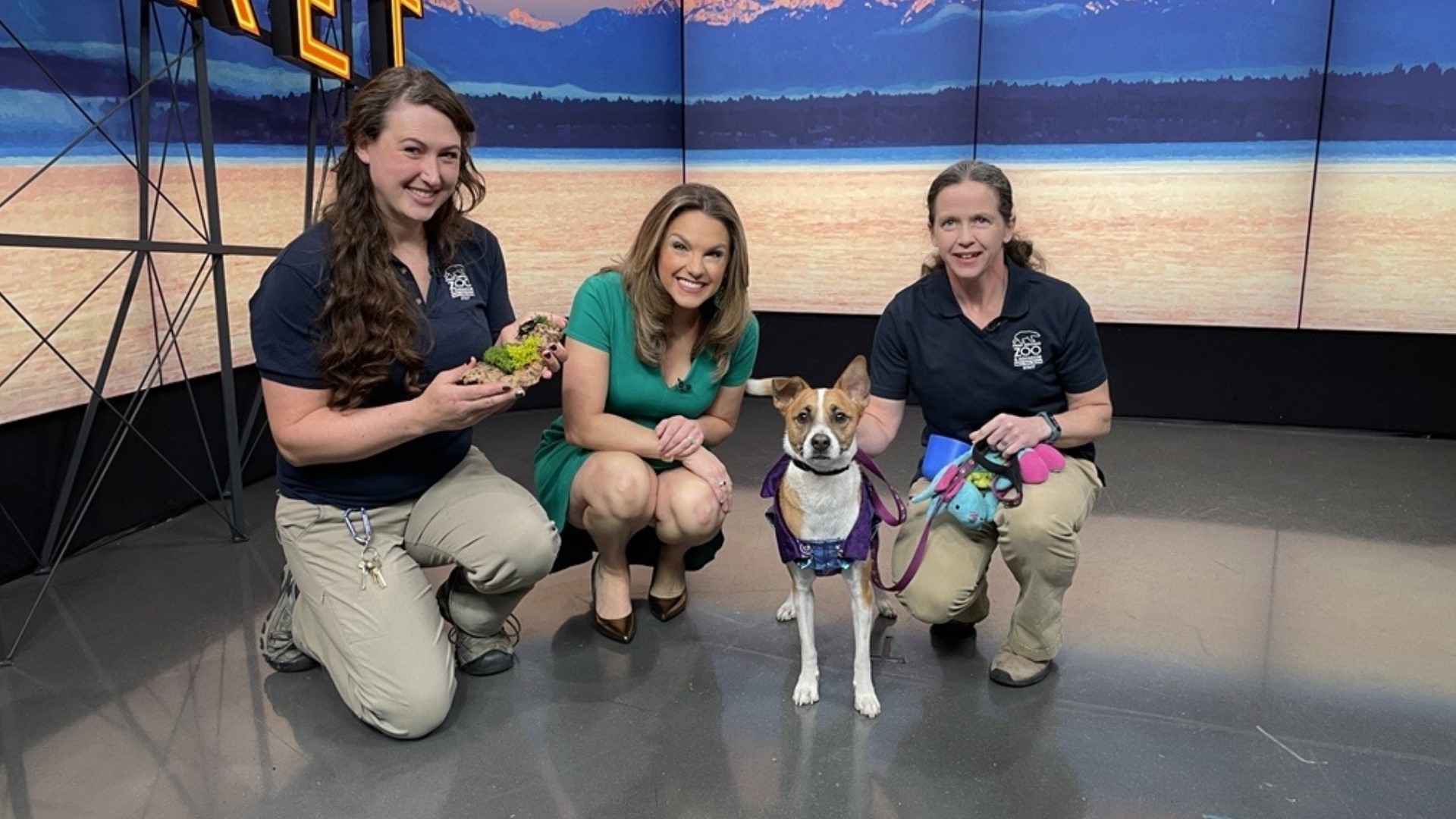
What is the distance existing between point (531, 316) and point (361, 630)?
816mm

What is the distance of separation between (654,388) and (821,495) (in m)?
0.64

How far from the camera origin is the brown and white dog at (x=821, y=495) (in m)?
2.10

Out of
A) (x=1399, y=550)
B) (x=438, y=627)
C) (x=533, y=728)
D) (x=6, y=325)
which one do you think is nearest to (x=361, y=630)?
(x=438, y=627)

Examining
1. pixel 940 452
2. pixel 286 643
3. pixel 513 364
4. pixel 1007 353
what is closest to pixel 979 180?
pixel 1007 353

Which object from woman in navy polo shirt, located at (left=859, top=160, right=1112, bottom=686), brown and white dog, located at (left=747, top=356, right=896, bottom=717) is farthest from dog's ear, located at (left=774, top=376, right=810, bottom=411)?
woman in navy polo shirt, located at (left=859, top=160, right=1112, bottom=686)

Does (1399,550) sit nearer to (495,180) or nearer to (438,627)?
(438,627)

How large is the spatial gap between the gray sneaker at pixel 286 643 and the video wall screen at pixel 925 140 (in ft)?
5.72

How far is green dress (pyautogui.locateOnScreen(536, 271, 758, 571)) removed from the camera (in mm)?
2512

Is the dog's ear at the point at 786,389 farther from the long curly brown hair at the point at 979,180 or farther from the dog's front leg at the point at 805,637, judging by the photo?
the long curly brown hair at the point at 979,180

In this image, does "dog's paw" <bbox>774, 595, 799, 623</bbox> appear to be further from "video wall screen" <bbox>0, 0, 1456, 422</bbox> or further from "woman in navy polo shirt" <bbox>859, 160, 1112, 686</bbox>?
"video wall screen" <bbox>0, 0, 1456, 422</bbox>

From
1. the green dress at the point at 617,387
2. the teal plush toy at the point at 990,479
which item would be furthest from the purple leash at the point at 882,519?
the green dress at the point at 617,387

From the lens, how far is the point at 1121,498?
12.8 ft

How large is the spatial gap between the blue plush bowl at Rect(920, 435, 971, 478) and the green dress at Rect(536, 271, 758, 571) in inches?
21.9

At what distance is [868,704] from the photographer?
219cm
